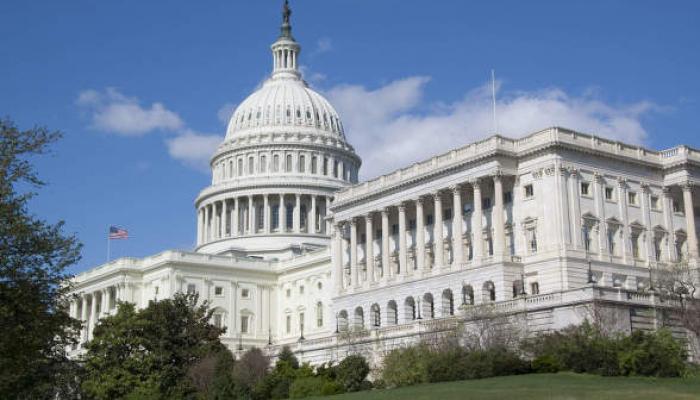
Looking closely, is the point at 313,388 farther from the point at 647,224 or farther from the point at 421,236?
the point at 647,224

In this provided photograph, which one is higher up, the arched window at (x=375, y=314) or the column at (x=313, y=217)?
the column at (x=313, y=217)

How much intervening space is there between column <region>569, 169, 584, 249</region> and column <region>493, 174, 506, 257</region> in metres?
5.82

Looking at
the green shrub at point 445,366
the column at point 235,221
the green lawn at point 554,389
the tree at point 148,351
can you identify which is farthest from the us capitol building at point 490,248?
the column at point 235,221

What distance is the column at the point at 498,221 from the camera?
86688 millimetres

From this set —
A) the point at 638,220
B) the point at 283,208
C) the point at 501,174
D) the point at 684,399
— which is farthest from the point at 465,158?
the point at 283,208

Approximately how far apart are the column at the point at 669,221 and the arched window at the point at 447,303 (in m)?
19.1

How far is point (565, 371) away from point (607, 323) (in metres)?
9.60

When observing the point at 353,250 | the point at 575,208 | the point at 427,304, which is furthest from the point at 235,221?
the point at 575,208

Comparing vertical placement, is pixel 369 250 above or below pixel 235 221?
below

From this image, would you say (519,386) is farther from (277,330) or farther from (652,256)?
(277,330)

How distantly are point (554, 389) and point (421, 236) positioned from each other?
4934 centimetres

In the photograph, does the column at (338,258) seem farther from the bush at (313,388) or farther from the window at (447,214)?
the bush at (313,388)

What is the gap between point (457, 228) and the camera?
9125cm

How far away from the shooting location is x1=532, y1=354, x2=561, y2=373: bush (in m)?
59.5
